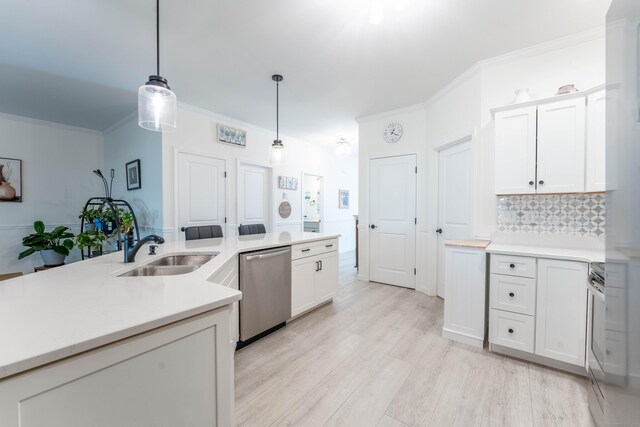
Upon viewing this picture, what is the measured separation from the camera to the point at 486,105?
2.61 m

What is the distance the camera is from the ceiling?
187 cm

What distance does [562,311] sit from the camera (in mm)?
1849

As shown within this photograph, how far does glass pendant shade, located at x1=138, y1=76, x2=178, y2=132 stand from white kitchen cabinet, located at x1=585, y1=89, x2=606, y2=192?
9.99 feet

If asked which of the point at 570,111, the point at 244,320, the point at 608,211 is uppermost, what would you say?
the point at 570,111

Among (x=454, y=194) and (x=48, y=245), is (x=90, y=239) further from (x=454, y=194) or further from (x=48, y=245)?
(x=454, y=194)

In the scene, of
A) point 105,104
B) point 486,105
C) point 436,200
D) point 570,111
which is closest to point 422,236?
point 436,200

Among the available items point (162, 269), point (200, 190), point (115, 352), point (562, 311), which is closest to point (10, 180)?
point (200, 190)

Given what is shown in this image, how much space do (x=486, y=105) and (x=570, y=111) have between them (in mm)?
706

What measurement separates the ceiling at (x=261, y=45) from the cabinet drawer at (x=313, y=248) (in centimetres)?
188

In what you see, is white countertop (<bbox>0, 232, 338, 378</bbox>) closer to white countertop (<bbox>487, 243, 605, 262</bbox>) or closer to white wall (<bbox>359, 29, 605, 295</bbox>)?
white countertop (<bbox>487, 243, 605, 262</bbox>)

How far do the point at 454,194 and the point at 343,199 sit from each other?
372cm

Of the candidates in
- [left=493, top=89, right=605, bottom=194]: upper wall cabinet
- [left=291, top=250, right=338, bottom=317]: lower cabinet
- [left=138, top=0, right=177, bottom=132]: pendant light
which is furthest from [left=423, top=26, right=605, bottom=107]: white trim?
[left=138, top=0, right=177, bottom=132]: pendant light

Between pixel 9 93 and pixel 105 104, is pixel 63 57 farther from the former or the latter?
pixel 9 93

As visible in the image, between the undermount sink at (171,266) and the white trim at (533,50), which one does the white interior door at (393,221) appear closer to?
the white trim at (533,50)
